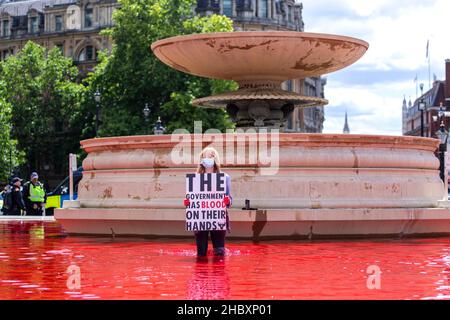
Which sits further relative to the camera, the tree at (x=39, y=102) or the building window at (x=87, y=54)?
the building window at (x=87, y=54)

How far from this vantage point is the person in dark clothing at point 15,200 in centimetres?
2509

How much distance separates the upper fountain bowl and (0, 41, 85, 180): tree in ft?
173

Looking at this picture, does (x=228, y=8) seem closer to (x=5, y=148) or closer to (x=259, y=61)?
(x=5, y=148)

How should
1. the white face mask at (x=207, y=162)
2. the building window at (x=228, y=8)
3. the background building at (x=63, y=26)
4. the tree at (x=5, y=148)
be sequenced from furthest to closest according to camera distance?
the background building at (x=63, y=26) → the building window at (x=228, y=8) → the tree at (x=5, y=148) → the white face mask at (x=207, y=162)

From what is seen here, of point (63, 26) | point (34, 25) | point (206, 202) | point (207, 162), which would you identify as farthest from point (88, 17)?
point (206, 202)

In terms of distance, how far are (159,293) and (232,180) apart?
615 cm

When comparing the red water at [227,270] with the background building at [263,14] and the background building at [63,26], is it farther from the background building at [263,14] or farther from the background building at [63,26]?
the background building at [63,26]

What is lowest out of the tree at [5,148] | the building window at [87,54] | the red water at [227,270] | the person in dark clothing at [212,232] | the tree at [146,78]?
the red water at [227,270]

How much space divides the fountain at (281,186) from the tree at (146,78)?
37568 mm

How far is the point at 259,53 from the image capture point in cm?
1814

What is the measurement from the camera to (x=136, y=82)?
55656 millimetres

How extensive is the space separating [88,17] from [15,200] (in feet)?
199

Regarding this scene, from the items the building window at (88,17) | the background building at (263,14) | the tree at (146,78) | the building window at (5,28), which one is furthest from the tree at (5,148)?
the building window at (5,28)
